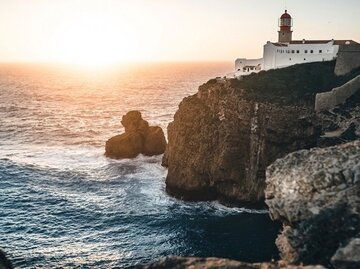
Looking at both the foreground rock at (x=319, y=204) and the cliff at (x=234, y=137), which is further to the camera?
the cliff at (x=234, y=137)

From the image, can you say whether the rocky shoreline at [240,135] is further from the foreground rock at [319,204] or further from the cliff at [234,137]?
the foreground rock at [319,204]

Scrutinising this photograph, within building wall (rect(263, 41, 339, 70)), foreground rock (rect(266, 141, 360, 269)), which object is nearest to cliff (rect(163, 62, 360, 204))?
building wall (rect(263, 41, 339, 70))

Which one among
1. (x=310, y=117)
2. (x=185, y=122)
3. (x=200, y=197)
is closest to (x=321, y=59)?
(x=310, y=117)

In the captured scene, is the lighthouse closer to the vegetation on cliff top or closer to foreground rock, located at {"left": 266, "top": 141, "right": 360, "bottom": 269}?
the vegetation on cliff top

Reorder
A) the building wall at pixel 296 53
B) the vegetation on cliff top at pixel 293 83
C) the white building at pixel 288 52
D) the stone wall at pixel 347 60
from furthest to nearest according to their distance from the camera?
the white building at pixel 288 52 < the building wall at pixel 296 53 < the stone wall at pixel 347 60 < the vegetation on cliff top at pixel 293 83

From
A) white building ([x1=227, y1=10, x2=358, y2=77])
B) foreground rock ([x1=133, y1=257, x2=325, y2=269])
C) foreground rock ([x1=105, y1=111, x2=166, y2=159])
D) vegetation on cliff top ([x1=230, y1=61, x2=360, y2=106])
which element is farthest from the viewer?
white building ([x1=227, y1=10, x2=358, y2=77])

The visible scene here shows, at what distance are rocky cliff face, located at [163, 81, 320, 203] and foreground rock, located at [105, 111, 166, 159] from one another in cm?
1839

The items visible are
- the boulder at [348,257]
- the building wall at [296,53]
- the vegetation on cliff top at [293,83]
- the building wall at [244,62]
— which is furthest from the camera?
the building wall at [244,62]

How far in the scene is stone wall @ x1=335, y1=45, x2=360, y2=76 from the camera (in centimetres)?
7662

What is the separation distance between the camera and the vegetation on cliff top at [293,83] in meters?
65.0

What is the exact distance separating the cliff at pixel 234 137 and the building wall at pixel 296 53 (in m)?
18.3

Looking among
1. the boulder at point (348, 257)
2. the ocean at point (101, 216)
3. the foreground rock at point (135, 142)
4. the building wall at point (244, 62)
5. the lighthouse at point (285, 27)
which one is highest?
the lighthouse at point (285, 27)

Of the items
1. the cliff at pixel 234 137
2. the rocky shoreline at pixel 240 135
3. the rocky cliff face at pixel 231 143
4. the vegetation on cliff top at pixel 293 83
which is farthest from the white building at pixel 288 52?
the rocky cliff face at pixel 231 143

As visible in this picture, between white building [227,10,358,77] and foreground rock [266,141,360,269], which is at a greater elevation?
white building [227,10,358,77]
